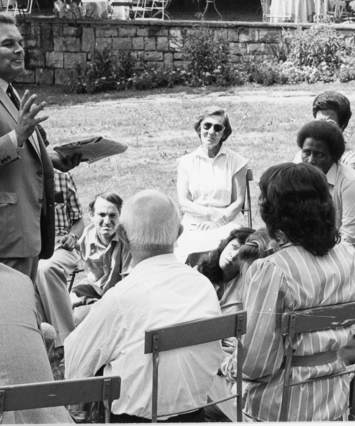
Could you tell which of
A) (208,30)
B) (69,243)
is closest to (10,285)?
(69,243)

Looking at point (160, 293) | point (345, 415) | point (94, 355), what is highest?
point (160, 293)

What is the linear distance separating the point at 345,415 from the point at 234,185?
329 centimetres

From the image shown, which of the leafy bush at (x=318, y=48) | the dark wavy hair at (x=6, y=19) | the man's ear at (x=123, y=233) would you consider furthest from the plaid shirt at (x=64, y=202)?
the leafy bush at (x=318, y=48)

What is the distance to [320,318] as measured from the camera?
11.7 feet

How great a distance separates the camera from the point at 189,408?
3.59 metres

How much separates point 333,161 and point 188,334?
2.40 metres

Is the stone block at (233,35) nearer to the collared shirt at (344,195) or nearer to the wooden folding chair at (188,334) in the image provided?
the collared shirt at (344,195)

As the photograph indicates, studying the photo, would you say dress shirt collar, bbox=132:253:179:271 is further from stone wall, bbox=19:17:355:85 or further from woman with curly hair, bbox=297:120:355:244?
stone wall, bbox=19:17:355:85

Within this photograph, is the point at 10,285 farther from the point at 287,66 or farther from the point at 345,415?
the point at 287,66

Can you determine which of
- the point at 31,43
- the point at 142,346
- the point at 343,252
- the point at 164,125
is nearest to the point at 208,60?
the point at 31,43

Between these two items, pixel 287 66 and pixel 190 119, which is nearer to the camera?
pixel 190 119

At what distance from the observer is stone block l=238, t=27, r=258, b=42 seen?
1664 cm

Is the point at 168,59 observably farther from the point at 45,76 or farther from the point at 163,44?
the point at 45,76

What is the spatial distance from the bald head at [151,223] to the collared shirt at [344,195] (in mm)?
2009
